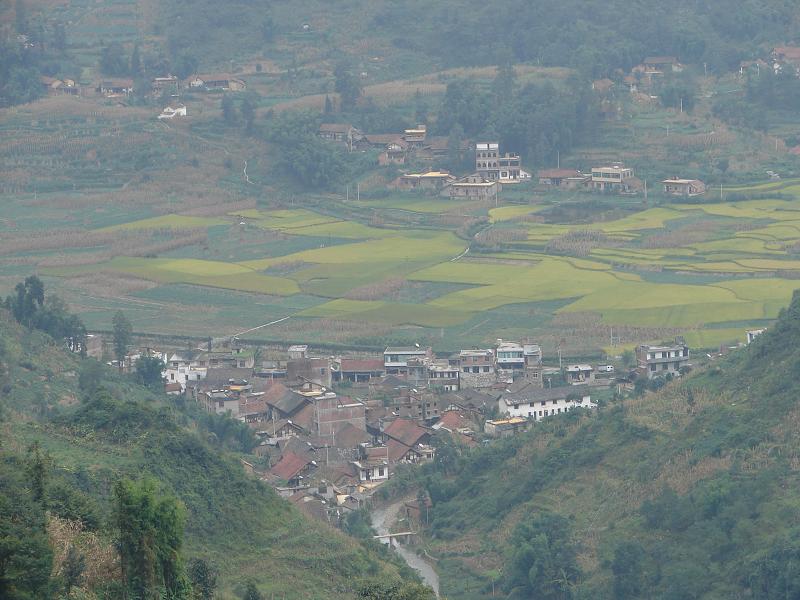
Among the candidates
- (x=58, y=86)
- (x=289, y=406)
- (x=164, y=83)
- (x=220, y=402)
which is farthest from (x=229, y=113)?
(x=289, y=406)

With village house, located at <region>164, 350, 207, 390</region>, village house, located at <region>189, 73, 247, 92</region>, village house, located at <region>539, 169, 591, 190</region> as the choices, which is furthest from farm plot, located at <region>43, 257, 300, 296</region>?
village house, located at <region>189, 73, 247, 92</region>

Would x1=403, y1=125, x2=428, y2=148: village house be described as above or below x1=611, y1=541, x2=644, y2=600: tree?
above

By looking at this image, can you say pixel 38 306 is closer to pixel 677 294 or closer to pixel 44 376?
pixel 44 376

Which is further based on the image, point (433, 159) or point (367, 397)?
point (433, 159)

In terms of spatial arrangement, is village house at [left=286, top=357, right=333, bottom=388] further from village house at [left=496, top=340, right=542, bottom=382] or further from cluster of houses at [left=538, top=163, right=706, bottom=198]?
cluster of houses at [left=538, top=163, right=706, bottom=198]

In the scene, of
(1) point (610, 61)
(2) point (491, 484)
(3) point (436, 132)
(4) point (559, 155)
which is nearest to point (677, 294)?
(2) point (491, 484)

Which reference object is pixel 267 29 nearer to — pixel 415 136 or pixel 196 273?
pixel 415 136
